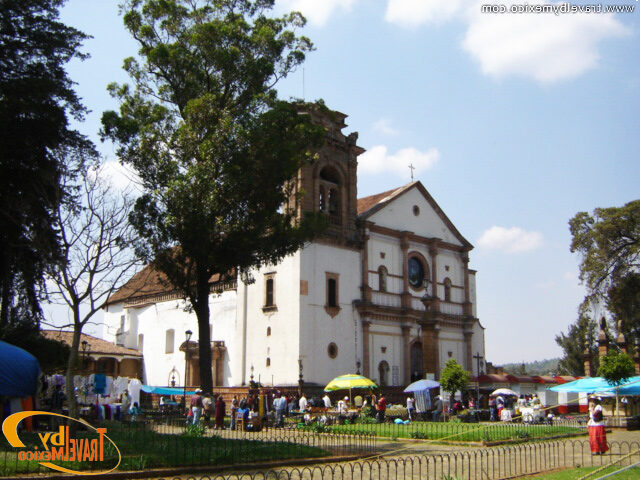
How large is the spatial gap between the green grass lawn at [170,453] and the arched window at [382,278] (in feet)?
Answer: 76.9

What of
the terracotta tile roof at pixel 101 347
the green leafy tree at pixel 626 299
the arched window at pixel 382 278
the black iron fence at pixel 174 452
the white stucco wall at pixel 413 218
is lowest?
the black iron fence at pixel 174 452

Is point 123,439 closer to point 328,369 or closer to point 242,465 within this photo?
point 242,465

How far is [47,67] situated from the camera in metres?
25.0

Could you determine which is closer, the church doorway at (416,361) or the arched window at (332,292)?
the arched window at (332,292)

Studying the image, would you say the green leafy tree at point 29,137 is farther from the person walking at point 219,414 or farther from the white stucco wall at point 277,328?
the white stucco wall at point 277,328

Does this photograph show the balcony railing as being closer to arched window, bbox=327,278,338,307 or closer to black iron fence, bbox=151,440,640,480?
arched window, bbox=327,278,338,307

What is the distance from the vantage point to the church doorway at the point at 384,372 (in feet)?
126

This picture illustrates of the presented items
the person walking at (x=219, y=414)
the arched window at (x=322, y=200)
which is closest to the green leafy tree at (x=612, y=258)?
the arched window at (x=322, y=200)

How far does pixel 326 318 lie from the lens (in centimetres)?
3606

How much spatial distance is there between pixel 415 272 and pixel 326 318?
899 cm

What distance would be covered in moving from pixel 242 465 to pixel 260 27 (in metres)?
16.2

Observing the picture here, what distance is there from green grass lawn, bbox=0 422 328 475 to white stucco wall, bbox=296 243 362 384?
17753mm

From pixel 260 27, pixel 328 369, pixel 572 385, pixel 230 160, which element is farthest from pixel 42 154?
pixel 572 385

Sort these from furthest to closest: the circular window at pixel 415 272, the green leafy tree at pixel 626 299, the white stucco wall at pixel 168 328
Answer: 1. the circular window at pixel 415 272
2. the green leafy tree at pixel 626 299
3. the white stucco wall at pixel 168 328
